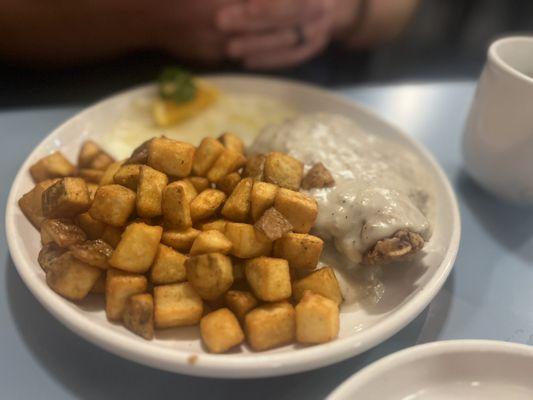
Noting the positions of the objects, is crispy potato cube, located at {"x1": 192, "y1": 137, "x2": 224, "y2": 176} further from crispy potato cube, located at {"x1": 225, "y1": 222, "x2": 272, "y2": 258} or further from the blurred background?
the blurred background

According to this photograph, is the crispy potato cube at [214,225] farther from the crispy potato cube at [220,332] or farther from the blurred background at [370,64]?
the blurred background at [370,64]

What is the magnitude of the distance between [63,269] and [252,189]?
0.37m

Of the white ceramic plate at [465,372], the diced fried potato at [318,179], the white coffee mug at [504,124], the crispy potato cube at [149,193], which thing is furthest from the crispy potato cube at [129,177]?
the white coffee mug at [504,124]

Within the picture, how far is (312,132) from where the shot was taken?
4.34 feet

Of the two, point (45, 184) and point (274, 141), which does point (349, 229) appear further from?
point (45, 184)

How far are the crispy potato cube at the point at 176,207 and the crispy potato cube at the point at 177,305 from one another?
0.12m

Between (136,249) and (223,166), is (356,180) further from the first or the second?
(136,249)

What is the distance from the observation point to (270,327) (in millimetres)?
919

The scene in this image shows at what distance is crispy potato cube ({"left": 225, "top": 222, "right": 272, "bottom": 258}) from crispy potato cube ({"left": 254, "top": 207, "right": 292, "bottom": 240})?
1 centimetres

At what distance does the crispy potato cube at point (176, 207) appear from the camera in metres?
1.02

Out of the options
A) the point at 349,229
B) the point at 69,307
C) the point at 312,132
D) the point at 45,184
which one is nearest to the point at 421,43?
the point at 312,132

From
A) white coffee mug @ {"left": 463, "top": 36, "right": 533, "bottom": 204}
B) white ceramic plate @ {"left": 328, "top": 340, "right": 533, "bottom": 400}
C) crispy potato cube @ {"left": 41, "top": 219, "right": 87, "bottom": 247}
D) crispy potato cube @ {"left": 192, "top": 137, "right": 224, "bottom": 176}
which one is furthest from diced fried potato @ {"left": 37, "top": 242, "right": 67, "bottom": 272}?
white coffee mug @ {"left": 463, "top": 36, "right": 533, "bottom": 204}

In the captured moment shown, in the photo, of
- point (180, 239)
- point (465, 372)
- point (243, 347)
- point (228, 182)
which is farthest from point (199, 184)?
point (465, 372)

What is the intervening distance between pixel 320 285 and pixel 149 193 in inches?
14.4
